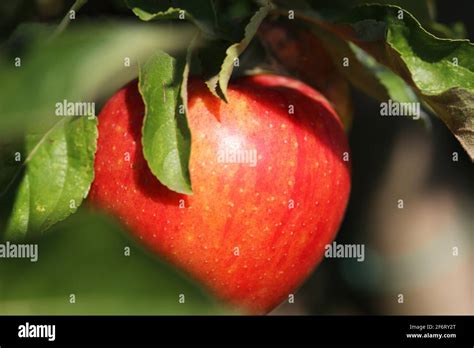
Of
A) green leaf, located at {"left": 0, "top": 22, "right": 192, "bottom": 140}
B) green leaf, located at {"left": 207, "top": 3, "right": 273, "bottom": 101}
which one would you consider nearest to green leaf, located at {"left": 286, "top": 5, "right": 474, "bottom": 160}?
green leaf, located at {"left": 207, "top": 3, "right": 273, "bottom": 101}

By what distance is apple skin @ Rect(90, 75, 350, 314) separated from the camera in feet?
2.26

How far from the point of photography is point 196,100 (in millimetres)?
703

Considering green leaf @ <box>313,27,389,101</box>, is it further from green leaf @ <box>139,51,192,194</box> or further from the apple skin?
green leaf @ <box>139,51,192,194</box>

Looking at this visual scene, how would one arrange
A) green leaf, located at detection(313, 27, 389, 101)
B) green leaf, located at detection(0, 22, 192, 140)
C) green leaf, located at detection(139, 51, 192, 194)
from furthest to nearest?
1. green leaf, located at detection(313, 27, 389, 101)
2. green leaf, located at detection(139, 51, 192, 194)
3. green leaf, located at detection(0, 22, 192, 140)

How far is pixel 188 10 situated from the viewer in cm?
64

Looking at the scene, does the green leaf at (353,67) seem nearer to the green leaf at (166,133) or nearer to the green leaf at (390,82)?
the green leaf at (390,82)

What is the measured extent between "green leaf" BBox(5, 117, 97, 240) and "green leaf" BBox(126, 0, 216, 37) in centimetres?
12

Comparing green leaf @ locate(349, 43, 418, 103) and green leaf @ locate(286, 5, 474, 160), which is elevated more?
green leaf @ locate(349, 43, 418, 103)

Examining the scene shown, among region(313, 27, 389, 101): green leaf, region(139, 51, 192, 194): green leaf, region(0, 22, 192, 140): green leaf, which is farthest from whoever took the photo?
region(313, 27, 389, 101): green leaf

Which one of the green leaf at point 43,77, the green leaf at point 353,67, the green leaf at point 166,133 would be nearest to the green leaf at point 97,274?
the green leaf at point 43,77

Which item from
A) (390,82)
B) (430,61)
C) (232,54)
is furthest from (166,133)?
(390,82)

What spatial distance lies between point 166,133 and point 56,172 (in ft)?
0.44

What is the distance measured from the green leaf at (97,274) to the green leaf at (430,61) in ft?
1.55

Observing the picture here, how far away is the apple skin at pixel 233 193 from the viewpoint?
0.69 metres
